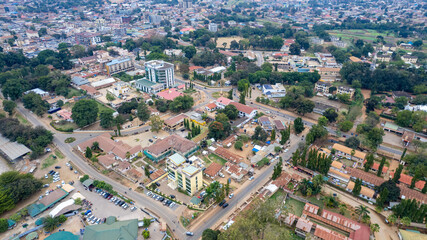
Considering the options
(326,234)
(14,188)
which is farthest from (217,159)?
(14,188)

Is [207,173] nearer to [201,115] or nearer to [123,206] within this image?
[123,206]

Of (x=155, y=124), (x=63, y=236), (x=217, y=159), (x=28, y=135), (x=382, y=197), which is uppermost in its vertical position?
(x=155, y=124)

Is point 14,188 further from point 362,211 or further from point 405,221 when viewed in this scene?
point 405,221

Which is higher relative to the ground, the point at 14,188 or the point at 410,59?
the point at 410,59

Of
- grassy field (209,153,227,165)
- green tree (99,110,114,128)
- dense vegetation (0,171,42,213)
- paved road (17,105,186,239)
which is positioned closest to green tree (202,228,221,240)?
paved road (17,105,186,239)

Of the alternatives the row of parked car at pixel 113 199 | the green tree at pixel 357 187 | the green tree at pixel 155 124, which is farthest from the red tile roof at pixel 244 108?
the row of parked car at pixel 113 199

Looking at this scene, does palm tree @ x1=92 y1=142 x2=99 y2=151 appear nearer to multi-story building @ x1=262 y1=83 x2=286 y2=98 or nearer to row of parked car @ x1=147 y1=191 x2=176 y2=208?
row of parked car @ x1=147 y1=191 x2=176 y2=208

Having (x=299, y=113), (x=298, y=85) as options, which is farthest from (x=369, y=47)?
(x=299, y=113)

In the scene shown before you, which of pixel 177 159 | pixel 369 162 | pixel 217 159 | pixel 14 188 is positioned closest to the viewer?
pixel 14 188

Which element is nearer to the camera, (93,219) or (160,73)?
(93,219)
